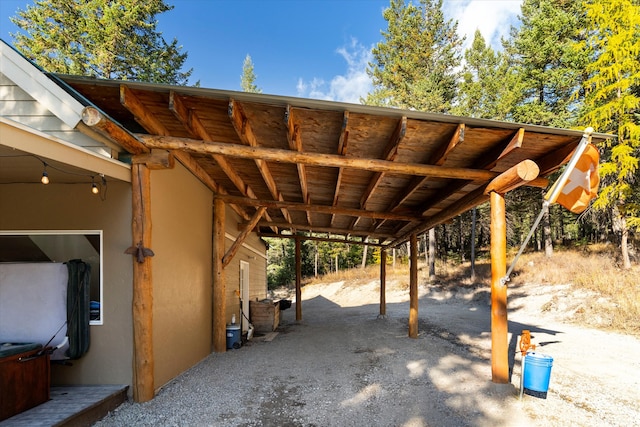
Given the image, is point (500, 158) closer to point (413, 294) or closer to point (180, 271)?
point (180, 271)

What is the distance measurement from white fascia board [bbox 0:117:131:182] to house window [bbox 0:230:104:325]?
2.86 ft

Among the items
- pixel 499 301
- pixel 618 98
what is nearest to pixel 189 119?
pixel 499 301

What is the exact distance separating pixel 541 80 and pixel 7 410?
2280cm

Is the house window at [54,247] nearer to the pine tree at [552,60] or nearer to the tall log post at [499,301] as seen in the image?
the tall log post at [499,301]

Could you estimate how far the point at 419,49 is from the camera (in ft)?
74.2

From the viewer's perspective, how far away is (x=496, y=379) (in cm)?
501

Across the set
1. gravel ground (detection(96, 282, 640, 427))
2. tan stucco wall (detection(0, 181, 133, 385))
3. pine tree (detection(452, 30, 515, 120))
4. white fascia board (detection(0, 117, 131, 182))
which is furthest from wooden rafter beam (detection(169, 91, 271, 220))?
pine tree (detection(452, 30, 515, 120))

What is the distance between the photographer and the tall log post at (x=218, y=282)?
25.0 feet

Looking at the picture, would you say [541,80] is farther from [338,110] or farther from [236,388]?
[236,388]

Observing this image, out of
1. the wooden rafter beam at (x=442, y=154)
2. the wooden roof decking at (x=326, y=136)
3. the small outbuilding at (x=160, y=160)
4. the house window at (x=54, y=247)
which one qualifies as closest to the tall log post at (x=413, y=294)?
the wooden rafter beam at (x=442, y=154)

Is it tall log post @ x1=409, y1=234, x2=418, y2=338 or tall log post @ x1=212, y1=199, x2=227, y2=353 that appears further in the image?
tall log post @ x1=409, y1=234, x2=418, y2=338

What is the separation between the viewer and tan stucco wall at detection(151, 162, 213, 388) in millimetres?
5020

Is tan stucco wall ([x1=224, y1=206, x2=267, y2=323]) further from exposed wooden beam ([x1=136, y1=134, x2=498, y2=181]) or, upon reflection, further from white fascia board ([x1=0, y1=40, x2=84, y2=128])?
white fascia board ([x1=0, y1=40, x2=84, y2=128])

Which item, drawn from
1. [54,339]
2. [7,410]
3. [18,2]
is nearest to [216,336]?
[54,339]
